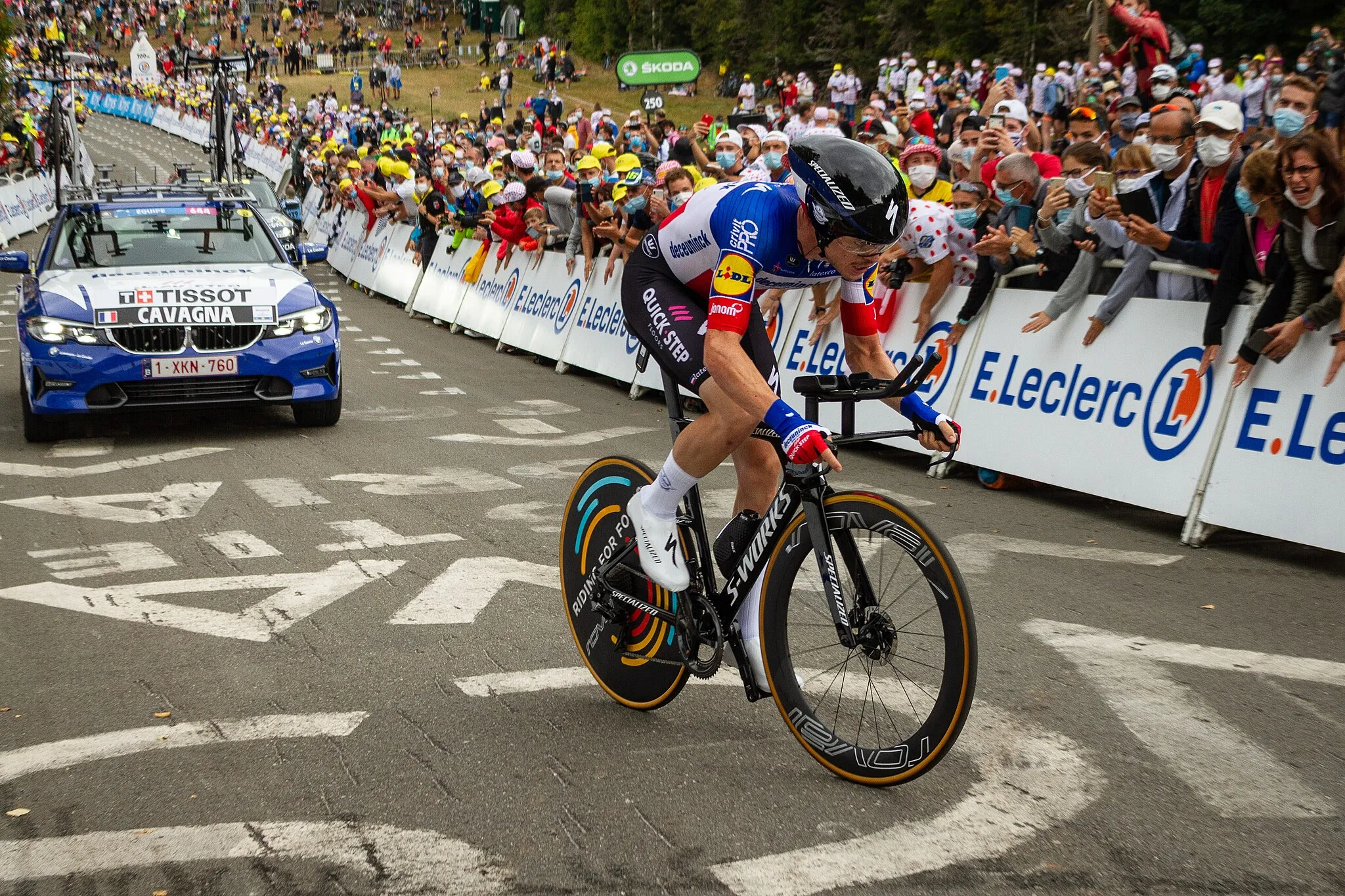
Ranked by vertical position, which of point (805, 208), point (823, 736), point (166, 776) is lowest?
point (166, 776)

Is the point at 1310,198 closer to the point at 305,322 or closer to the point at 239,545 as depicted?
the point at 239,545

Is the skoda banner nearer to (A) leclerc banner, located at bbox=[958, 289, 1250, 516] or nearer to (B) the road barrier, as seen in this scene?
(B) the road barrier

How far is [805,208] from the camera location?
3.88 m

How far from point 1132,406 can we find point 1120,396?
0.40ft

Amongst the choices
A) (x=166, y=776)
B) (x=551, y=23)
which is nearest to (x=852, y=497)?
(x=166, y=776)

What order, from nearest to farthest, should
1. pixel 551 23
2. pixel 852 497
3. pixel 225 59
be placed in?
pixel 852 497, pixel 225 59, pixel 551 23

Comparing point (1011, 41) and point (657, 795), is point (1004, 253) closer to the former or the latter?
point (657, 795)

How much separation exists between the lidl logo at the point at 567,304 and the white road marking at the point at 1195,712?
35.2 feet

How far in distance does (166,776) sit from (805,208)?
2571 millimetres

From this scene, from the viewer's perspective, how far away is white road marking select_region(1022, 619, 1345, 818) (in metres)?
3.90

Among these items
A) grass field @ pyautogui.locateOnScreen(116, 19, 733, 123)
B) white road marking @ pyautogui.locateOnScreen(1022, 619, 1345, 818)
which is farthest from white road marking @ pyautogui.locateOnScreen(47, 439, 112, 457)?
grass field @ pyautogui.locateOnScreen(116, 19, 733, 123)

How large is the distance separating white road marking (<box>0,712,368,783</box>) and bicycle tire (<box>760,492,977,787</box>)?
154 cm

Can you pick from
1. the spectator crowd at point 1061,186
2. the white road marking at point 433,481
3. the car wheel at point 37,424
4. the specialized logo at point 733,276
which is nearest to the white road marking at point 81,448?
the car wheel at point 37,424

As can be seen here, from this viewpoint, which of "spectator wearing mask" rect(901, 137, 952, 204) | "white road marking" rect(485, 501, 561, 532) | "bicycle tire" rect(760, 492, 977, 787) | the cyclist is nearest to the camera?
"bicycle tire" rect(760, 492, 977, 787)
